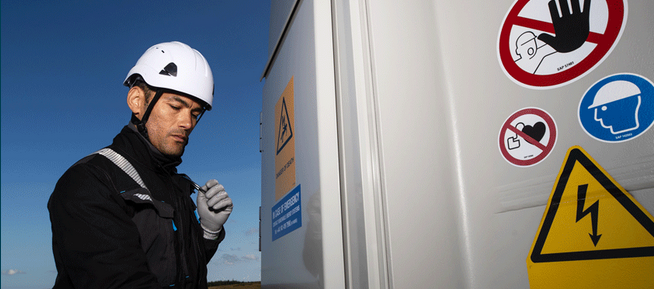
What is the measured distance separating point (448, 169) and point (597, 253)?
1.27 ft

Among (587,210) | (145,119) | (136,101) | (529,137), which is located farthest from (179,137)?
(587,210)

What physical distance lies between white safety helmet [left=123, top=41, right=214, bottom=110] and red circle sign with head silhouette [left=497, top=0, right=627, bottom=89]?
1.68 metres

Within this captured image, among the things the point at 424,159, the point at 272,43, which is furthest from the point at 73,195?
the point at 424,159

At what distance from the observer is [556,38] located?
0.83 meters

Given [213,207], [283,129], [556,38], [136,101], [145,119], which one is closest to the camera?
[556,38]

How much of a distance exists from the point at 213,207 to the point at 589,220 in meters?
1.84

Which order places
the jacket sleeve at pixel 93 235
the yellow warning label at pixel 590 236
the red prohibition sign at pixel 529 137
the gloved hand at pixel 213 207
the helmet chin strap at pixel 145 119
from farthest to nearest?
the gloved hand at pixel 213 207
the helmet chin strap at pixel 145 119
the jacket sleeve at pixel 93 235
the red prohibition sign at pixel 529 137
the yellow warning label at pixel 590 236

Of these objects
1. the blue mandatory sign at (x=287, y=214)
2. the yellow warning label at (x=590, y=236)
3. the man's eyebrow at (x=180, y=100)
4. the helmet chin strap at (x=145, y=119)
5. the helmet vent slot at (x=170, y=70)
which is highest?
the helmet vent slot at (x=170, y=70)

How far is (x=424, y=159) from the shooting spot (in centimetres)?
99

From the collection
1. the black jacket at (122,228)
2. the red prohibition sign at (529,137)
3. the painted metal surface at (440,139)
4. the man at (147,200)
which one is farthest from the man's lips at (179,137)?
the red prohibition sign at (529,137)

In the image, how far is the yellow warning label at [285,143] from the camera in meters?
1.43

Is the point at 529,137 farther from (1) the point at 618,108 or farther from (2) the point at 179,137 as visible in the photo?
(2) the point at 179,137

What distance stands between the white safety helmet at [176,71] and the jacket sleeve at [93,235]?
70 centimetres

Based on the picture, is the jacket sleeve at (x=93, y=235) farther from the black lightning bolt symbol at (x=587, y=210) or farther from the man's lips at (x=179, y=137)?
the black lightning bolt symbol at (x=587, y=210)
